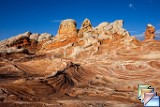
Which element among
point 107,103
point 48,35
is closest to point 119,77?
point 107,103

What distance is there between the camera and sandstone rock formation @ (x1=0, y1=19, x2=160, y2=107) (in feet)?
42.1

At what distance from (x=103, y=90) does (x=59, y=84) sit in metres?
2.57

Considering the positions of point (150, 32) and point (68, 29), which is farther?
point (68, 29)

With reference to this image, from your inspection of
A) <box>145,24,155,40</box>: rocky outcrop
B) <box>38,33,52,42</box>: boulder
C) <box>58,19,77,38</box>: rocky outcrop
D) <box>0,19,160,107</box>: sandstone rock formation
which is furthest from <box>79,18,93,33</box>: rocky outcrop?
<box>145,24,155,40</box>: rocky outcrop

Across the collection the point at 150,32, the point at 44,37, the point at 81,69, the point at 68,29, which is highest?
the point at 68,29

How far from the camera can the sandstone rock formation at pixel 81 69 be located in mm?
12844

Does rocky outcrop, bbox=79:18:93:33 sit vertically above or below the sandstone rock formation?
above

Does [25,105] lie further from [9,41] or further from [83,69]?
[9,41]

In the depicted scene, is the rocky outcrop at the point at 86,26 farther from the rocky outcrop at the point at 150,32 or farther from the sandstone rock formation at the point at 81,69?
the rocky outcrop at the point at 150,32

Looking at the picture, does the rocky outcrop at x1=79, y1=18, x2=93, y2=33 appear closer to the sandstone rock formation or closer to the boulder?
the sandstone rock formation

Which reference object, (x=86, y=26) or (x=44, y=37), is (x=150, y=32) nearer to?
(x=86, y=26)

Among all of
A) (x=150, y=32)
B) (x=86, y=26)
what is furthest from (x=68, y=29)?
(x=150, y=32)

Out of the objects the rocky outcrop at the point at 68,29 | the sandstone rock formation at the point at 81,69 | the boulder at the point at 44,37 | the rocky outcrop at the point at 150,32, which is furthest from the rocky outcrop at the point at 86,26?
the rocky outcrop at the point at 150,32

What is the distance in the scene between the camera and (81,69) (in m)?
21.4
